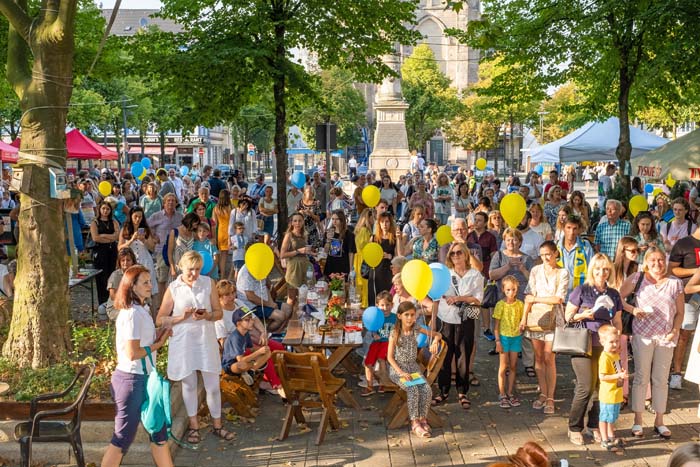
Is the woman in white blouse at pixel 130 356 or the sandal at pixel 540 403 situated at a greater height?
the woman in white blouse at pixel 130 356

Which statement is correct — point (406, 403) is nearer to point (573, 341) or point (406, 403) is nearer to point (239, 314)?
Result: point (573, 341)

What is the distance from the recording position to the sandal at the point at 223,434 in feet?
25.1

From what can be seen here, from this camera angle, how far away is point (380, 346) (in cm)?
850

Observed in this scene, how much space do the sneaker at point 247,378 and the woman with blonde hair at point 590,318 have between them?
314cm

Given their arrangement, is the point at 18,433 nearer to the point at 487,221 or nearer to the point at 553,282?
the point at 553,282

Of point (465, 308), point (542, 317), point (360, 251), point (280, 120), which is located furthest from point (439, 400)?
point (280, 120)

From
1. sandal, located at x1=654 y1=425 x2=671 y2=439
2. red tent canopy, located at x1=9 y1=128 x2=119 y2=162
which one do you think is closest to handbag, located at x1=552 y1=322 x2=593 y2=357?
sandal, located at x1=654 y1=425 x2=671 y2=439

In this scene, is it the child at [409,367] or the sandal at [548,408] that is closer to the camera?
the child at [409,367]

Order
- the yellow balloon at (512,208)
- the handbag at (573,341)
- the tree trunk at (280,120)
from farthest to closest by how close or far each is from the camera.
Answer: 1. the tree trunk at (280,120)
2. the yellow balloon at (512,208)
3. the handbag at (573,341)

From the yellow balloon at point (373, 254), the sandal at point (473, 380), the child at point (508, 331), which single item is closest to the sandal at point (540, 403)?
the child at point (508, 331)

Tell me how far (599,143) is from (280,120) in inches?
368

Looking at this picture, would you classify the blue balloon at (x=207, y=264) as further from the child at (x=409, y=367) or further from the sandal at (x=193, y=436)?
the child at (x=409, y=367)

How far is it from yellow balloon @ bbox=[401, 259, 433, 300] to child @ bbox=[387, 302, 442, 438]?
0.20m

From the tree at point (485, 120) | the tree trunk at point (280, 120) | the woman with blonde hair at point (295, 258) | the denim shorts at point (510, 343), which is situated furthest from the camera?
the tree at point (485, 120)
